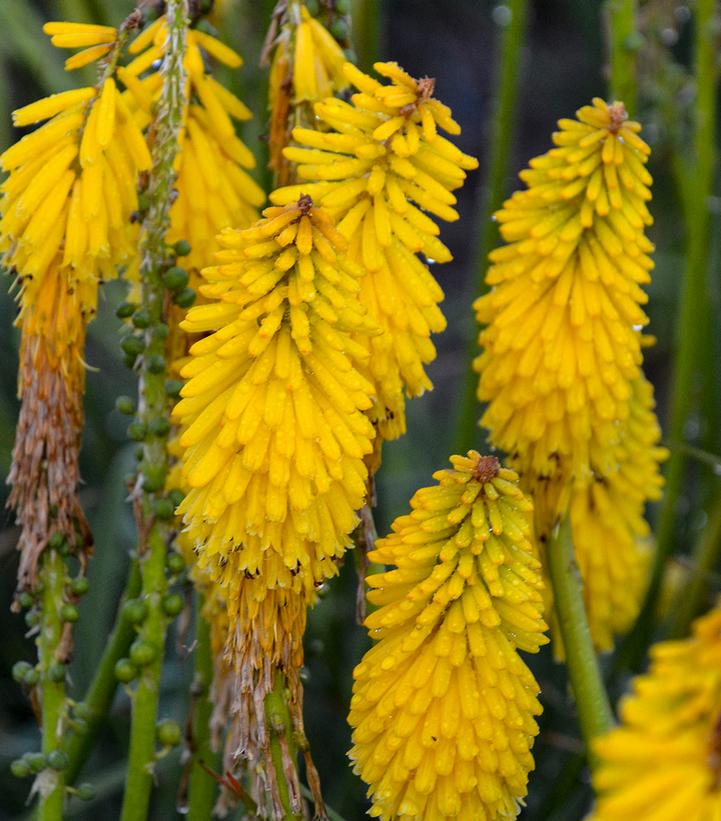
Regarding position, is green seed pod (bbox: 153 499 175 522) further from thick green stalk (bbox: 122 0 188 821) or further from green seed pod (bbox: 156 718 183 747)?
green seed pod (bbox: 156 718 183 747)

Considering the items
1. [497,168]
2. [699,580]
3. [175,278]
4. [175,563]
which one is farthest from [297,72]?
[699,580]

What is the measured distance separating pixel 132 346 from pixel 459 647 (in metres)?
0.39

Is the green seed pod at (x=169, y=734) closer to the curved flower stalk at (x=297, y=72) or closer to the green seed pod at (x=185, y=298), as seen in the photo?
the green seed pod at (x=185, y=298)

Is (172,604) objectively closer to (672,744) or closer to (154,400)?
(154,400)

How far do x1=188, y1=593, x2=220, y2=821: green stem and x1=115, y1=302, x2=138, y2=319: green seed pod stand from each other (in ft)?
0.98

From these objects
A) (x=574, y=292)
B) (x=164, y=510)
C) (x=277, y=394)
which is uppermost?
(x=574, y=292)

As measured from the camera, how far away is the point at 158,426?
1111 millimetres

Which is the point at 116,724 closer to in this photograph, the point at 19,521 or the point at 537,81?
the point at 19,521

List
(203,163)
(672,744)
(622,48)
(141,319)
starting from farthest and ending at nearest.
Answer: (622,48) → (203,163) → (141,319) → (672,744)

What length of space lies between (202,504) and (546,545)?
345 mm

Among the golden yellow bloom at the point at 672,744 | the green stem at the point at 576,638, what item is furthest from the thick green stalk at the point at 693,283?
the golden yellow bloom at the point at 672,744

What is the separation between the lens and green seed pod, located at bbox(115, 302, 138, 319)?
1.16 meters

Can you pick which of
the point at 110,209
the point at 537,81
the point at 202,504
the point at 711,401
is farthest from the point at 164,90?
the point at 537,81

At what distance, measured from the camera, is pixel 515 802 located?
102 cm
